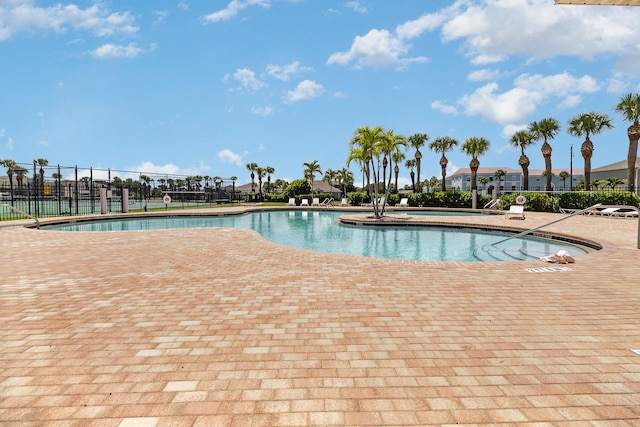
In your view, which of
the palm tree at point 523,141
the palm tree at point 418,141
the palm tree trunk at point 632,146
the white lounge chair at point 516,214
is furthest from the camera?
the palm tree at point 418,141

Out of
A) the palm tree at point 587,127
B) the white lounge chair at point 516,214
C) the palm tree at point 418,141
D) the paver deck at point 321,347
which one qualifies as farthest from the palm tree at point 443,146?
the paver deck at point 321,347

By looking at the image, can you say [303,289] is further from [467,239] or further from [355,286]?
[467,239]

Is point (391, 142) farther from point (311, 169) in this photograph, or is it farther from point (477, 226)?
point (311, 169)

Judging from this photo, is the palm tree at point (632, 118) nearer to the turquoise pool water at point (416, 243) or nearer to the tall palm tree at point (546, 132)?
the tall palm tree at point (546, 132)

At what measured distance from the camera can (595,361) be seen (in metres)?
2.66

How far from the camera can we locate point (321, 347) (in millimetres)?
2896

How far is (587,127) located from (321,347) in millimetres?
34358

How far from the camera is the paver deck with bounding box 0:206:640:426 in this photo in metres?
2.08

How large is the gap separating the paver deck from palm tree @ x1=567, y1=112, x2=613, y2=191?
28918 millimetres

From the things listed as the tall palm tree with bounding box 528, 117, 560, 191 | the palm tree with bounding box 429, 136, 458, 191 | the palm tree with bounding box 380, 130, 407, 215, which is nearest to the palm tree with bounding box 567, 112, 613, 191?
the tall palm tree with bounding box 528, 117, 560, 191

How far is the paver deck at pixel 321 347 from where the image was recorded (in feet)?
6.84

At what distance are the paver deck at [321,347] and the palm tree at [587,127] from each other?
1139 inches

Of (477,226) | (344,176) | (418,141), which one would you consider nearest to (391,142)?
(477,226)

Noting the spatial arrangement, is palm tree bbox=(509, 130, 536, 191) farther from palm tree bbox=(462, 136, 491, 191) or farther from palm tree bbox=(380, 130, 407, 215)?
palm tree bbox=(380, 130, 407, 215)
